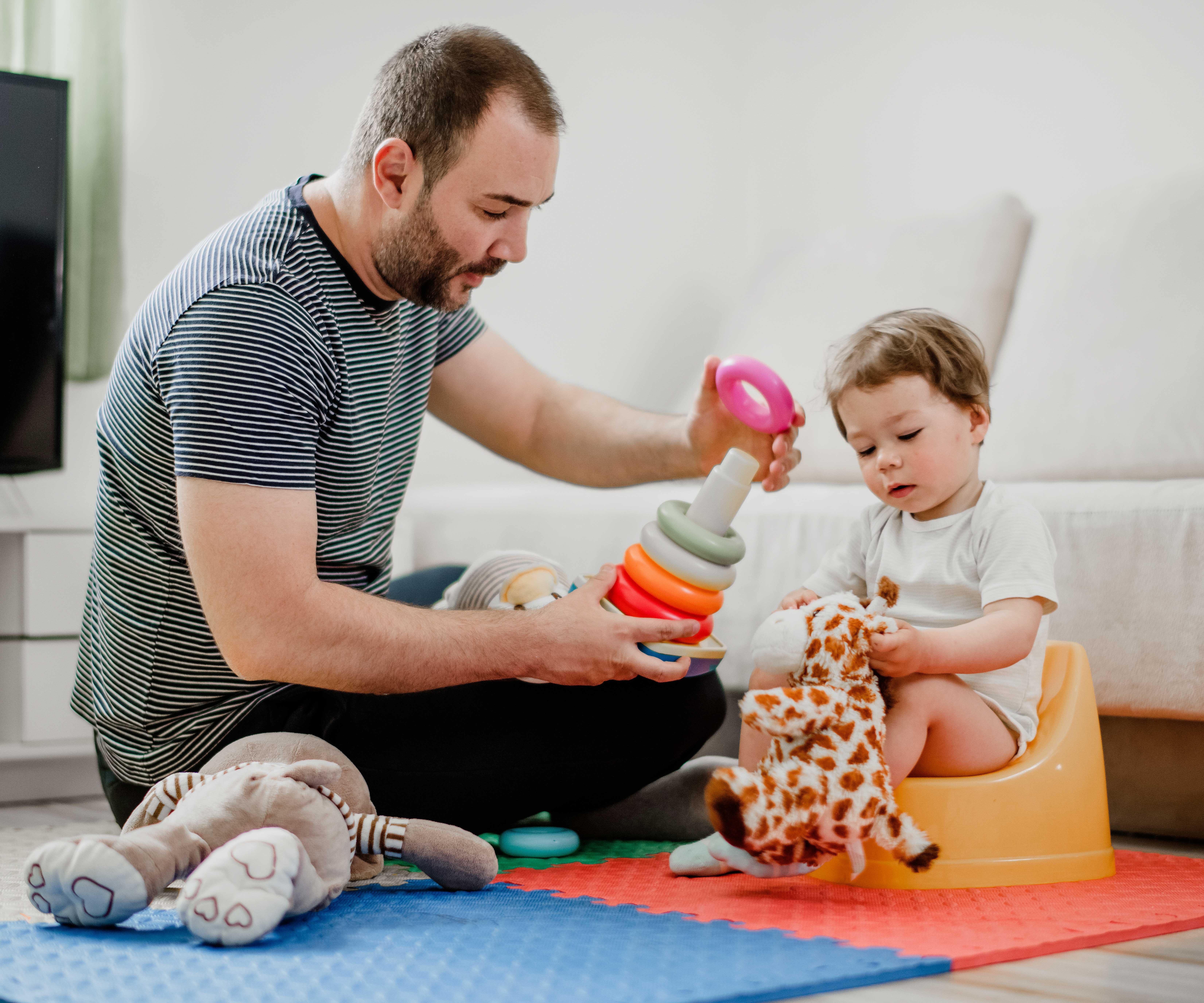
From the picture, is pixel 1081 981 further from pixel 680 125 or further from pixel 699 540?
pixel 680 125

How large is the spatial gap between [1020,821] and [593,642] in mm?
405

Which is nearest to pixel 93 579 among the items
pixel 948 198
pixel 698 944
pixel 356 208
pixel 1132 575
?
pixel 356 208

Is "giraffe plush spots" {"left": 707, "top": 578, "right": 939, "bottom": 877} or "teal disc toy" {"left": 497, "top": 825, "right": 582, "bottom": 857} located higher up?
"giraffe plush spots" {"left": 707, "top": 578, "right": 939, "bottom": 877}

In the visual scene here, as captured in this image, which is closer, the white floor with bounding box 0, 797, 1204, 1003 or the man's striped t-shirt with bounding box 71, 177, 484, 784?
the white floor with bounding box 0, 797, 1204, 1003

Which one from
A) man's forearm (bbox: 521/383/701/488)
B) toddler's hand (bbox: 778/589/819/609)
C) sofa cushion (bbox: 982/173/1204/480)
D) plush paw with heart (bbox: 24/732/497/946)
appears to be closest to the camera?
plush paw with heart (bbox: 24/732/497/946)

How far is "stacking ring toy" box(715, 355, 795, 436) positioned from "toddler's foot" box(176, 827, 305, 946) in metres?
0.58

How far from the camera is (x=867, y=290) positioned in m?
2.08

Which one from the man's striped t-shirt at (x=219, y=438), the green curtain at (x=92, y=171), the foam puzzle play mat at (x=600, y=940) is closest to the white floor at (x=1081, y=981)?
the foam puzzle play mat at (x=600, y=940)

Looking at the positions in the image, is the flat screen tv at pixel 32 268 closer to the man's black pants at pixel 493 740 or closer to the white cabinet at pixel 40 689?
the white cabinet at pixel 40 689

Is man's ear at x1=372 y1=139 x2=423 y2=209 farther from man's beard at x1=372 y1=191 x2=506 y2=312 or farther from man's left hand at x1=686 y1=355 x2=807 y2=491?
man's left hand at x1=686 y1=355 x2=807 y2=491

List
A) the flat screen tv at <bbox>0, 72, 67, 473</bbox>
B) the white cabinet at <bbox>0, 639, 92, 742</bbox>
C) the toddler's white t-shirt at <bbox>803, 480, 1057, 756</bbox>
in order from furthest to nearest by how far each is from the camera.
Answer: the flat screen tv at <bbox>0, 72, 67, 473</bbox> < the white cabinet at <bbox>0, 639, 92, 742</bbox> < the toddler's white t-shirt at <bbox>803, 480, 1057, 756</bbox>

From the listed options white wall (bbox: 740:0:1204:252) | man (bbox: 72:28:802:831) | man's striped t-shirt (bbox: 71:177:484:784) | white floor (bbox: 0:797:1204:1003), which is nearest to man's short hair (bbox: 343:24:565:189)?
man (bbox: 72:28:802:831)

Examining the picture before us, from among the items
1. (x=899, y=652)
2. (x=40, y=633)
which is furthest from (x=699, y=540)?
(x=40, y=633)

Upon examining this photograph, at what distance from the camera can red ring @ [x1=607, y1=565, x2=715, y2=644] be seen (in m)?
1.01
